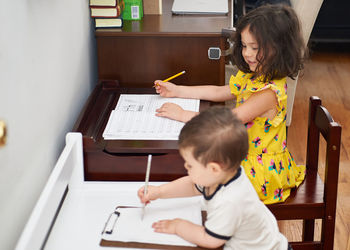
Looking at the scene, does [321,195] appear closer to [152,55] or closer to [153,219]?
[153,219]

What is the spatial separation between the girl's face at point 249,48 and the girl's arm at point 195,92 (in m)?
0.22

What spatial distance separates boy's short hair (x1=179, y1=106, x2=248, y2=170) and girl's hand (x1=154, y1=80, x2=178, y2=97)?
71 centimetres

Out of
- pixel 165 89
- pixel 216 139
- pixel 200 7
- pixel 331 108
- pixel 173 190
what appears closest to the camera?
pixel 216 139

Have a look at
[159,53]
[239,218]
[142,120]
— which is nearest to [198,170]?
[239,218]

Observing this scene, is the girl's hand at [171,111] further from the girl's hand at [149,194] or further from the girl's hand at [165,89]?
the girl's hand at [149,194]

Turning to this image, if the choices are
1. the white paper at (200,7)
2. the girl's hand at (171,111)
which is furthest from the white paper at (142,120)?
the white paper at (200,7)

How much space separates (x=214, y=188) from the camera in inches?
46.6

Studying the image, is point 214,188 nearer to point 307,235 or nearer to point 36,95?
point 36,95

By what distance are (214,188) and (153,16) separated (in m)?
1.15

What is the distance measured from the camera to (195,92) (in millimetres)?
1826

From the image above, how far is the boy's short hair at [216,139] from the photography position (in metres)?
1.08

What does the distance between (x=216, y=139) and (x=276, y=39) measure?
63 centimetres

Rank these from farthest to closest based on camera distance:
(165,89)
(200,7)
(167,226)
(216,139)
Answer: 1. (200,7)
2. (165,89)
3. (167,226)
4. (216,139)

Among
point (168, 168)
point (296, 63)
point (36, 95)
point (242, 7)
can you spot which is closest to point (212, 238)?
point (168, 168)
